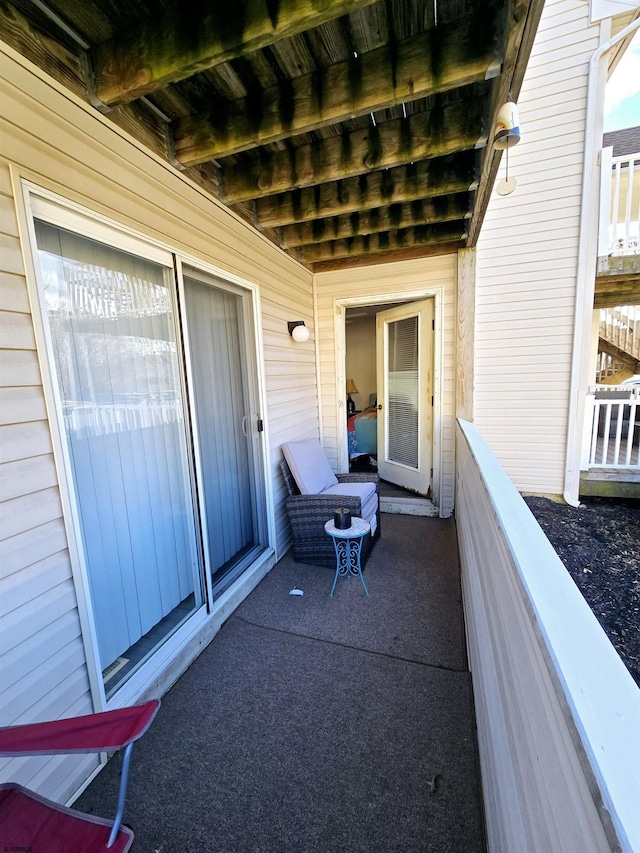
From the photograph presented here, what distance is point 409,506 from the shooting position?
12.9 ft

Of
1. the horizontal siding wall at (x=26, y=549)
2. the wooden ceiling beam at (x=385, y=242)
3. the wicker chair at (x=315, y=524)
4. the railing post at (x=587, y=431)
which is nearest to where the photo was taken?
the horizontal siding wall at (x=26, y=549)

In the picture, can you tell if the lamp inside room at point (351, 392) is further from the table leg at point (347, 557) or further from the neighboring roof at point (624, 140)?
A: the neighboring roof at point (624, 140)

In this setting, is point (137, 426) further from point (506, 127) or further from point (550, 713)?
point (506, 127)

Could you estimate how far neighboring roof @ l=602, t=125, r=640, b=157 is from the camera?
21.1ft

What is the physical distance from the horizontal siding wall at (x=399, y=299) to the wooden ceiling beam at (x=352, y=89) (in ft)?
7.00

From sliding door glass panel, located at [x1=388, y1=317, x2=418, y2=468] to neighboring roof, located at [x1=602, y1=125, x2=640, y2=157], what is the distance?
6.14 metres

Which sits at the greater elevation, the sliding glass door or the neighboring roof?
the neighboring roof

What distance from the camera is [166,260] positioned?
1.87m

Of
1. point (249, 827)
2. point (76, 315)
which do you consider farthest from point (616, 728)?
point (76, 315)

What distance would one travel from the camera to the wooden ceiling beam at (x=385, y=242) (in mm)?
3125

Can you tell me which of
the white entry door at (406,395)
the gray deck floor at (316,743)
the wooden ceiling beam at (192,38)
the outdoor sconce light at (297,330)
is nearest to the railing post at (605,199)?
the white entry door at (406,395)

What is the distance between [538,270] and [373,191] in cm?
232

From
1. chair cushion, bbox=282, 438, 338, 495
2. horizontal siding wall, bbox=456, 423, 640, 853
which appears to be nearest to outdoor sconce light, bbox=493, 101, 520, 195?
horizontal siding wall, bbox=456, 423, 640, 853

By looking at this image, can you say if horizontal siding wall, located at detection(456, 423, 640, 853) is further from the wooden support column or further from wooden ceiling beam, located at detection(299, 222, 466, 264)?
wooden ceiling beam, located at detection(299, 222, 466, 264)
